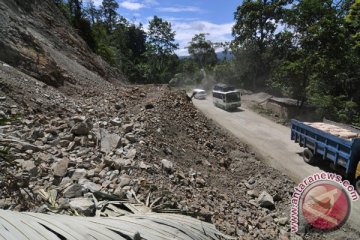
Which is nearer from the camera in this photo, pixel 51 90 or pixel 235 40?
pixel 51 90

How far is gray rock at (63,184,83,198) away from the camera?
17.8ft

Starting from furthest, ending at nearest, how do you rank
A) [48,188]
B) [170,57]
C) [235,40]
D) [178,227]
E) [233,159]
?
1. [170,57]
2. [235,40]
3. [233,159]
4. [48,188]
5. [178,227]

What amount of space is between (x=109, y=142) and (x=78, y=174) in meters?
2.06

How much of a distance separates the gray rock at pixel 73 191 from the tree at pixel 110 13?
6107 cm

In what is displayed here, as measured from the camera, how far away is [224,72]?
4306cm

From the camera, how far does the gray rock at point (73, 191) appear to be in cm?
542

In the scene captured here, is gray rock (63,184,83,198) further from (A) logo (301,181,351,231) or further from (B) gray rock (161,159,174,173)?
(A) logo (301,181,351,231)

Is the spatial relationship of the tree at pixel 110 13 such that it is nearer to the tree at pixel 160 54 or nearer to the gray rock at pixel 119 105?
the tree at pixel 160 54

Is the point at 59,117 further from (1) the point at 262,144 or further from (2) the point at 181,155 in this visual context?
(1) the point at 262,144

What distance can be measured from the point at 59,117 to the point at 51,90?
3065 mm

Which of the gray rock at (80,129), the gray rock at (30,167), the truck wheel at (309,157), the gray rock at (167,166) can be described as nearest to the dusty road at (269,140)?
the truck wheel at (309,157)

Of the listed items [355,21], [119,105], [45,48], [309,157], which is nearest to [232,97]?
[355,21]

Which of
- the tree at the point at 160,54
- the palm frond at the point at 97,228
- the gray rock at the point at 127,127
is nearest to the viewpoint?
the palm frond at the point at 97,228

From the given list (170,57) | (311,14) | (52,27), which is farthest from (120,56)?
(311,14)
